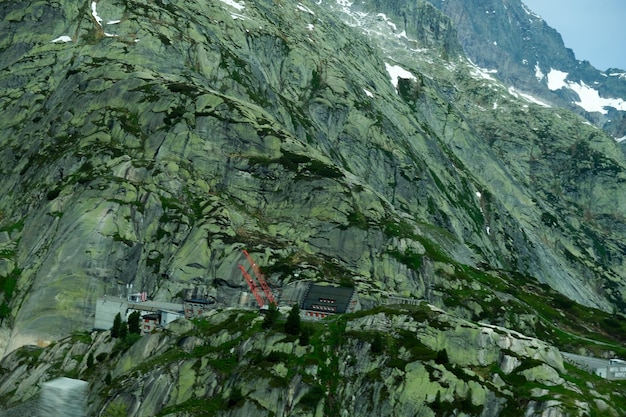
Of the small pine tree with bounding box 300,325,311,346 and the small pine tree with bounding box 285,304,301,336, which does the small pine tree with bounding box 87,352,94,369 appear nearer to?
the small pine tree with bounding box 285,304,301,336

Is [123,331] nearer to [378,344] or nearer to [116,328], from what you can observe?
[116,328]

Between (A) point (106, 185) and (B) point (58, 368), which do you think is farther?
(A) point (106, 185)

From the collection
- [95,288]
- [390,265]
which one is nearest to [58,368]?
[95,288]

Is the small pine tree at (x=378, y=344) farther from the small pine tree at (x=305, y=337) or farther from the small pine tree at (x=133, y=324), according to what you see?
the small pine tree at (x=133, y=324)

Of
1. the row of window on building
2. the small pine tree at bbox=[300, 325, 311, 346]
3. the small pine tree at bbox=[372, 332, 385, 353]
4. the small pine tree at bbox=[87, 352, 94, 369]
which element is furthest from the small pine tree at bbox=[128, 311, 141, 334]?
the small pine tree at bbox=[372, 332, 385, 353]

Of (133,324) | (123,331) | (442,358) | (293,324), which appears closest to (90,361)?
(123,331)

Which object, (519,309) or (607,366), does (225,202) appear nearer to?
(519,309)
